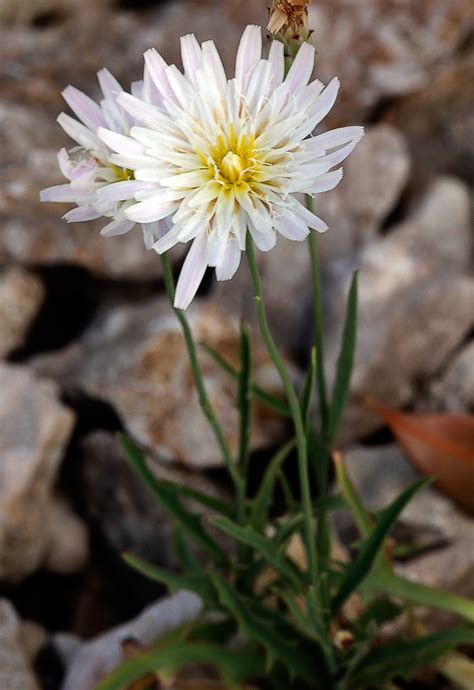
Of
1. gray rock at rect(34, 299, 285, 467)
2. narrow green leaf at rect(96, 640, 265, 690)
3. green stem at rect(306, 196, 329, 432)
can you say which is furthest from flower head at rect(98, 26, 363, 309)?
gray rock at rect(34, 299, 285, 467)

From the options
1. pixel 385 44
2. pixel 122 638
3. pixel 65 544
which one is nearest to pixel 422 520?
pixel 122 638

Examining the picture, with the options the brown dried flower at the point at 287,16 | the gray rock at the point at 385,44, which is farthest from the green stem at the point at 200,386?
the gray rock at the point at 385,44

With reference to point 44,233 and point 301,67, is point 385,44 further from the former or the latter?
point 301,67

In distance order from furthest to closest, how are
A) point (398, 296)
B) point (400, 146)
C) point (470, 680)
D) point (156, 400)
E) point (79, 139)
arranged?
1. point (400, 146)
2. point (398, 296)
3. point (156, 400)
4. point (470, 680)
5. point (79, 139)

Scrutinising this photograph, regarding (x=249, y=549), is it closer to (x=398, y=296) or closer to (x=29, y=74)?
(x=398, y=296)

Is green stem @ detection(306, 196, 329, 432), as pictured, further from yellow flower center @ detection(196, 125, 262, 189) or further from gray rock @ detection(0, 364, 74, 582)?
gray rock @ detection(0, 364, 74, 582)

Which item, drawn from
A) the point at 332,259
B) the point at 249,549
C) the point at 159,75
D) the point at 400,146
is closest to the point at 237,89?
the point at 159,75
